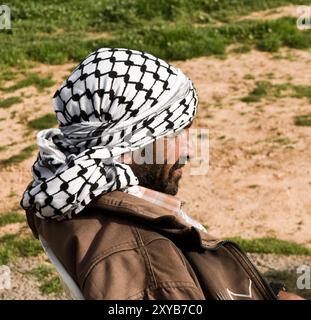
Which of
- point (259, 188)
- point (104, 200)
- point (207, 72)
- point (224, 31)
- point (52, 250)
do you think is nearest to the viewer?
point (104, 200)

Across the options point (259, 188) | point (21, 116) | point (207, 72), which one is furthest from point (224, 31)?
point (259, 188)

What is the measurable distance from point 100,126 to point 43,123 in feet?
17.0

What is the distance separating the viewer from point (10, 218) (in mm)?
5461

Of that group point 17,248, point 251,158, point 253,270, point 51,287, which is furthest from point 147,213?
point 251,158

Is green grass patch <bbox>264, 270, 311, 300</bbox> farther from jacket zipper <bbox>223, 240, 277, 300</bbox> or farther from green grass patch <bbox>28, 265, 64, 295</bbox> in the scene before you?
jacket zipper <bbox>223, 240, 277, 300</bbox>

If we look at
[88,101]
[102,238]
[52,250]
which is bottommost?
[52,250]

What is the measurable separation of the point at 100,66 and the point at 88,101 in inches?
4.5

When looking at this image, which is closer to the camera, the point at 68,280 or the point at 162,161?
the point at 68,280

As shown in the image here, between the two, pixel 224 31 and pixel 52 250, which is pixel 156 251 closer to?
pixel 52 250

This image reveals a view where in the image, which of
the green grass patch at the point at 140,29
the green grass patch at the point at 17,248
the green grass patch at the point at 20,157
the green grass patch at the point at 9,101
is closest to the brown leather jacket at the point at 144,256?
the green grass patch at the point at 17,248

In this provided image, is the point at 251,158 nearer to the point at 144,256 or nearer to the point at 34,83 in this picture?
the point at 34,83

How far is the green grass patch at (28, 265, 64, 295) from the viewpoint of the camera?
4551 mm

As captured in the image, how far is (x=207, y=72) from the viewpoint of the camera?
8.09m

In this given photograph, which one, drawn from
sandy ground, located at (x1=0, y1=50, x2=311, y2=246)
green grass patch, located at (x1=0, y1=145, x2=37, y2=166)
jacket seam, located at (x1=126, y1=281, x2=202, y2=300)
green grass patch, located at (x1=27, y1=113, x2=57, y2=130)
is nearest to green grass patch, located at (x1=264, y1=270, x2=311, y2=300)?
sandy ground, located at (x1=0, y1=50, x2=311, y2=246)
